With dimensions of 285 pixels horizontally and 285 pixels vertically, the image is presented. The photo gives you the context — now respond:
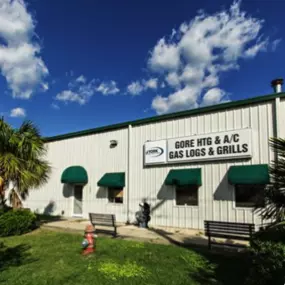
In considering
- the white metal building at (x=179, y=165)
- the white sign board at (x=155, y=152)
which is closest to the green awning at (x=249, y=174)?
the white metal building at (x=179, y=165)

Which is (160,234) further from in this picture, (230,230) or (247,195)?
(247,195)

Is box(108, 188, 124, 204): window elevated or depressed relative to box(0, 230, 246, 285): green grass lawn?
elevated

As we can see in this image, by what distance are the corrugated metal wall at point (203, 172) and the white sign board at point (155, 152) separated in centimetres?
36

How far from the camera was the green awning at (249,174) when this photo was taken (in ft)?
32.6

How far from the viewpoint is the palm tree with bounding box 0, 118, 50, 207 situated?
36.9 ft

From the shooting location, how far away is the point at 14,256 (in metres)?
7.66

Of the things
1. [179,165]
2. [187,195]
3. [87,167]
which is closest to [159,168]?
[179,165]

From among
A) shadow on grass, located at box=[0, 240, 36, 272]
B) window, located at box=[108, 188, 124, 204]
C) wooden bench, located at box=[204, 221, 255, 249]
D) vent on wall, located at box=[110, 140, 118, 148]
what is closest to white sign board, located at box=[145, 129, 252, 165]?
vent on wall, located at box=[110, 140, 118, 148]

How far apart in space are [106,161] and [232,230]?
9305mm

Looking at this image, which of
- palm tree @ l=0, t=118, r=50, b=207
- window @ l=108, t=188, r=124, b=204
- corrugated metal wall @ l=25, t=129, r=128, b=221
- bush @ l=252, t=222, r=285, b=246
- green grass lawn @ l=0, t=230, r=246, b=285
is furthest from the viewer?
corrugated metal wall @ l=25, t=129, r=128, b=221

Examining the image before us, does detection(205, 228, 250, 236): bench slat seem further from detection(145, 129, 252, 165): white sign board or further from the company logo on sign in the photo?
the company logo on sign

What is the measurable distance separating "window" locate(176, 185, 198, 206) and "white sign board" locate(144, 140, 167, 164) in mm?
1691

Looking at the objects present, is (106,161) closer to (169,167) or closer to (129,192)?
(129,192)

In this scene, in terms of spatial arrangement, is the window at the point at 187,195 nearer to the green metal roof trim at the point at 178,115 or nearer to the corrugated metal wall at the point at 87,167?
the corrugated metal wall at the point at 87,167
